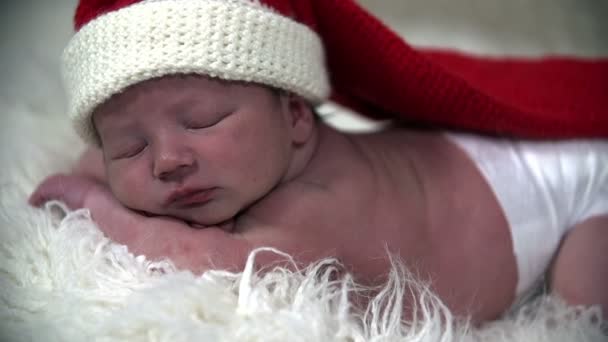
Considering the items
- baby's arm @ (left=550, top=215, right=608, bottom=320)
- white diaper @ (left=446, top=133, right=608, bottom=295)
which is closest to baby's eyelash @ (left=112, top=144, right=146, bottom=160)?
white diaper @ (left=446, top=133, right=608, bottom=295)

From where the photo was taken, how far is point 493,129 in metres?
1.13

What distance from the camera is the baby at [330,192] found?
830 mm

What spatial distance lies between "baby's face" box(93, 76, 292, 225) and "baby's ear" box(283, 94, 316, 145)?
66 mm

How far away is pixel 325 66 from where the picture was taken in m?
1.05

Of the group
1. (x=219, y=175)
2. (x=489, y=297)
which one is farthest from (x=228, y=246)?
→ (x=489, y=297)

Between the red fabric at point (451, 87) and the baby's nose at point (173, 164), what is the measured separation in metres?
0.36

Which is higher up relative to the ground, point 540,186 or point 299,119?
point 299,119

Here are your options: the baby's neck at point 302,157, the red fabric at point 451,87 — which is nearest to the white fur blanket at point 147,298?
the baby's neck at point 302,157

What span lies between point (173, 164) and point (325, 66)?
14.0 inches

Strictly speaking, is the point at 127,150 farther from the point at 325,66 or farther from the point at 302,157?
the point at 325,66

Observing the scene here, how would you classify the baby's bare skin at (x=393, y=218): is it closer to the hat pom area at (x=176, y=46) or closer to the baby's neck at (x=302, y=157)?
the baby's neck at (x=302, y=157)

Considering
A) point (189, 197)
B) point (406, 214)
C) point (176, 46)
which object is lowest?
point (406, 214)

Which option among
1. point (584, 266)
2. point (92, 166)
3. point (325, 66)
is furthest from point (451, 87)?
point (92, 166)

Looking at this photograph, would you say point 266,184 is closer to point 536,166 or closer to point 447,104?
point 447,104
